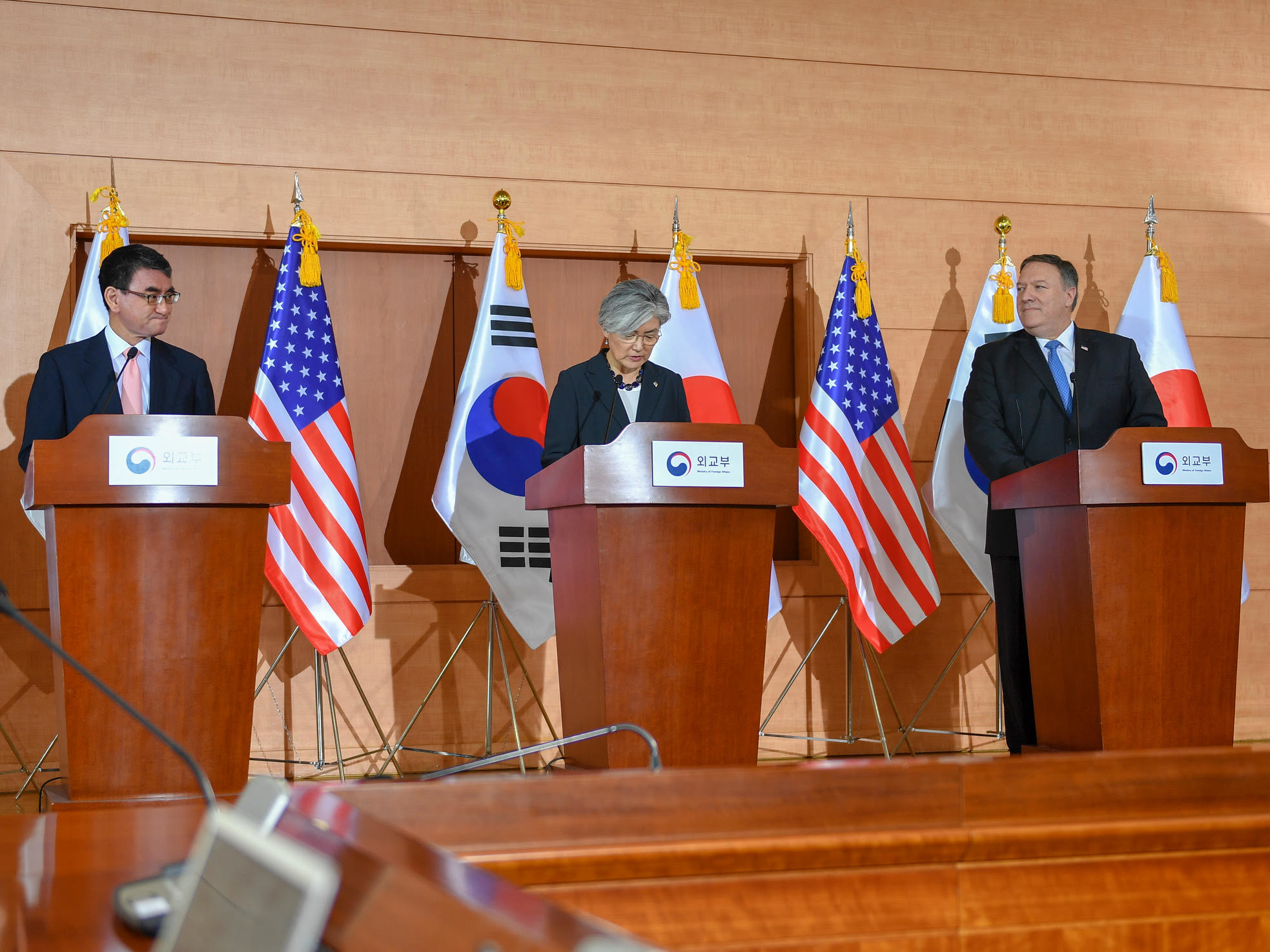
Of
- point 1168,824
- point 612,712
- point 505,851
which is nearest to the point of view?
point 505,851

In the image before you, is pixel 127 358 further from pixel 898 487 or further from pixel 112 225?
pixel 898 487

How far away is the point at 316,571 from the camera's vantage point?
163 inches

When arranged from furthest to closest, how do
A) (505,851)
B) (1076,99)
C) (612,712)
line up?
(1076,99)
(612,712)
(505,851)

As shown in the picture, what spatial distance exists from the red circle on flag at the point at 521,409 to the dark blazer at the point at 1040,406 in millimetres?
1629

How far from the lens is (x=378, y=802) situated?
1.40 metres

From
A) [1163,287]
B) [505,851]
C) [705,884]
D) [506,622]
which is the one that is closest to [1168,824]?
[705,884]

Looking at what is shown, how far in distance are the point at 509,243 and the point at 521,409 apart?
0.61m

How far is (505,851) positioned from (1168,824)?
82 cm

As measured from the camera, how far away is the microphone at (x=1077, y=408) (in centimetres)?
349

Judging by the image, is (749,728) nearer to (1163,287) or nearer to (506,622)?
(506,622)

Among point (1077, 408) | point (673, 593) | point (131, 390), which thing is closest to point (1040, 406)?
point (1077, 408)

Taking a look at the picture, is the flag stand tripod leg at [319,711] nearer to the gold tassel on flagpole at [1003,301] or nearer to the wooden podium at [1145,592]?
the wooden podium at [1145,592]

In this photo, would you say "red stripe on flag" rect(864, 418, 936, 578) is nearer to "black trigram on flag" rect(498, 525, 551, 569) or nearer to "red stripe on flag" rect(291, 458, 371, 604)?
"black trigram on flag" rect(498, 525, 551, 569)

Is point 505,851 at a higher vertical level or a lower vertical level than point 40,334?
lower
